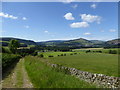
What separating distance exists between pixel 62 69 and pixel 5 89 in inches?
305

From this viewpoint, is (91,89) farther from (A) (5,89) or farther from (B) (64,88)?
(A) (5,89)

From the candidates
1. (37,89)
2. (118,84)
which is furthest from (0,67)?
(118,84)

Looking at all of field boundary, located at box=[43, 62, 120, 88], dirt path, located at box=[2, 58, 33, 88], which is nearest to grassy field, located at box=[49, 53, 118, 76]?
field boundary, located at box=[43, 62, 120, 88]

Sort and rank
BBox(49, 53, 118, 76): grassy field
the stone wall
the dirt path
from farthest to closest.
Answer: BBox(49, 53, 118, 76): grassy field → the stone wall → the dirt path

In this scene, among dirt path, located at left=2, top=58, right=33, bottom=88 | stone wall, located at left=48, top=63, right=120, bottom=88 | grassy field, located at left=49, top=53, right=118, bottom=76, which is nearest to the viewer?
dirt path, located at left=2, top=58, right=33, bottom=88

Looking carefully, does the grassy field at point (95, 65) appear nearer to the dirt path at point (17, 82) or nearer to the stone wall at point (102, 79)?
the stone wall at point (102, 79)

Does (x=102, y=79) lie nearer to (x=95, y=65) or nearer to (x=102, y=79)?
(x=102, y=79)

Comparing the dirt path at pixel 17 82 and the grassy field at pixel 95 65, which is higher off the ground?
the dirt path at pixel 17 82

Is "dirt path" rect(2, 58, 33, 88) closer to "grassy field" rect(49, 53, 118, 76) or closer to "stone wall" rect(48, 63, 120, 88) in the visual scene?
"stone wall" rect(48, 63, 120, 88)

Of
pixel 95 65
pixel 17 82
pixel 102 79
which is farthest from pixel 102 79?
pixel 95 65

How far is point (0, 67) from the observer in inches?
542

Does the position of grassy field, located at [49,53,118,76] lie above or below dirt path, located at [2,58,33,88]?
below

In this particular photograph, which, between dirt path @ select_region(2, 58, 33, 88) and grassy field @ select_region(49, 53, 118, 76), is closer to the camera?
dirt path @ select_region(2, 58, 33, 88)

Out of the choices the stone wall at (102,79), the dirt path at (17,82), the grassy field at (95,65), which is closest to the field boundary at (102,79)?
the stone wall at (102,79)
